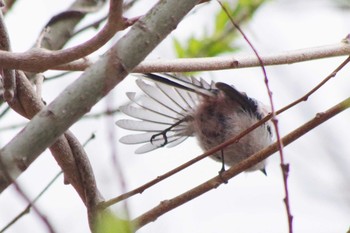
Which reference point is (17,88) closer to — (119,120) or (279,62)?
(279,62)

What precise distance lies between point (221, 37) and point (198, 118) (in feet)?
1.83

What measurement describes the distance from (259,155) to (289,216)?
427 millimetres

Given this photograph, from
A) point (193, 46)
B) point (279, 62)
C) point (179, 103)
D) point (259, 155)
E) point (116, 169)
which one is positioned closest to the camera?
point (116, 169)

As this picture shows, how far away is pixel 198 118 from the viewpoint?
9.99 ft

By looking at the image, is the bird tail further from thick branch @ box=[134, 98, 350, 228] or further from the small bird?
thick branch @ box=[134, 98, 350, 228]

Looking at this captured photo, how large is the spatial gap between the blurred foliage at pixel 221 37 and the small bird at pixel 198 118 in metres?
0.31

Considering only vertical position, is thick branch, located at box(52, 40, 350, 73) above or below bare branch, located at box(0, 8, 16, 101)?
above

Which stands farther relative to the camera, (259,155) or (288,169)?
(259,155)

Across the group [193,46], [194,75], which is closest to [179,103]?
[194,75]

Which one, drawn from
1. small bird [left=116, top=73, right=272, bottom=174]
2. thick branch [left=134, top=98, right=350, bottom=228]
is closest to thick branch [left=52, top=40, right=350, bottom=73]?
thick branch [left=134, top=98, right=350, bottom=228]

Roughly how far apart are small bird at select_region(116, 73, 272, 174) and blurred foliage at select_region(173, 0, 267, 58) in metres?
0.31

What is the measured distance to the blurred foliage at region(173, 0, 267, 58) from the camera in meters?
3.28

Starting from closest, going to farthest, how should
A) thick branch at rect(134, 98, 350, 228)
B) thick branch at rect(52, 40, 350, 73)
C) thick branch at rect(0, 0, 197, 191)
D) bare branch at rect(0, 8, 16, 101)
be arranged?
thick branch at rect(0, 0, 197, 191) → thick branch at rect(134, 98, 350, 228) → bare branch at rect(0, 8, 16, 101) → thick branch at rect(52, 40, 350, 73)

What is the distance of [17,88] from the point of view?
1929mm
